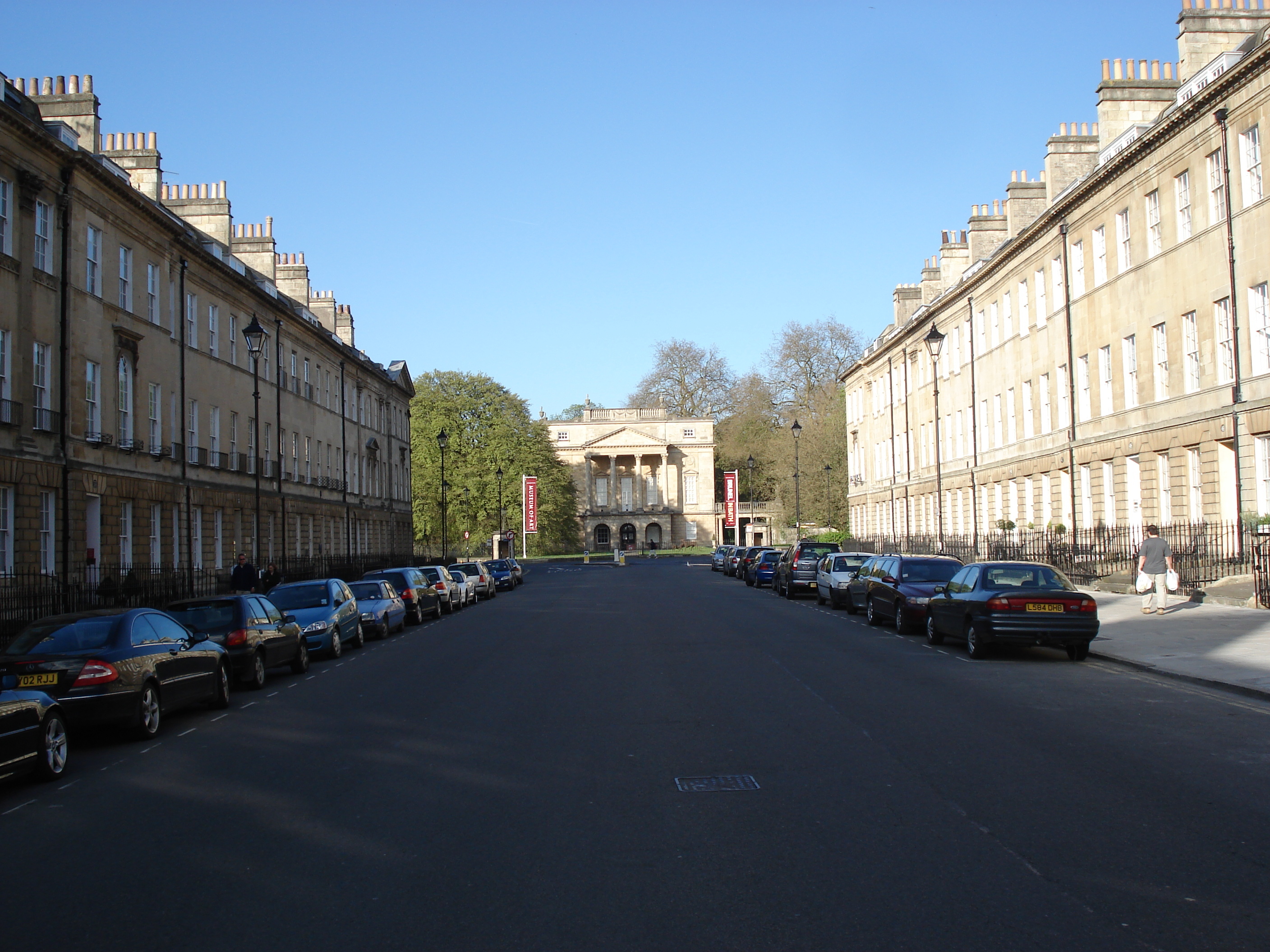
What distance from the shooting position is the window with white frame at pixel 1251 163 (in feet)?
84.5

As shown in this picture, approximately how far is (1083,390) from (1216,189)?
32.4 ft

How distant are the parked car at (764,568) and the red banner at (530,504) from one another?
36702 mm

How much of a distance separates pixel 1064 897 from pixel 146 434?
3054 cm

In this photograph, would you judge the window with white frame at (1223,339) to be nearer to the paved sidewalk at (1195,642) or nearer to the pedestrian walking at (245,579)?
the paved sidewalk at (1195,642)

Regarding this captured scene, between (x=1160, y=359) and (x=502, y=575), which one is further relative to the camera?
(x=502, y=575)

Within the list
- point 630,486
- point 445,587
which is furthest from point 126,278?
point 630,486

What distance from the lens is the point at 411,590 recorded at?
29188 millimetres

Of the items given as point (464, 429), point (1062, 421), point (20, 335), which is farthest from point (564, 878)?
point (464, 429)

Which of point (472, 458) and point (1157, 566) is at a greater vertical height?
point (472, 458)

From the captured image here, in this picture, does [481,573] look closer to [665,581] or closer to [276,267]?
[665,581]

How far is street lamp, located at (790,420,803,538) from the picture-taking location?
61.4 m

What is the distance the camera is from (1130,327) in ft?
106

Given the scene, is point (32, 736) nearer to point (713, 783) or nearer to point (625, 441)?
point (713, 783)

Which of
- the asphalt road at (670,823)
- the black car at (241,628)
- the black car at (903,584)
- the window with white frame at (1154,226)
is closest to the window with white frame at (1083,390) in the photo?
the window with white frame at (1154,226)
